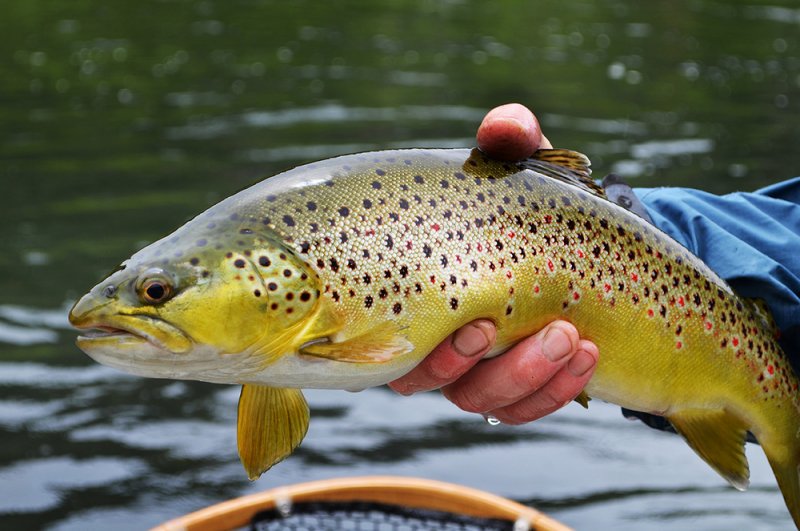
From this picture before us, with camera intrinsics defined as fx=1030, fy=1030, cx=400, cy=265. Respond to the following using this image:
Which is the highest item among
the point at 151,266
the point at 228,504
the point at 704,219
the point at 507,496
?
the point at 151,266

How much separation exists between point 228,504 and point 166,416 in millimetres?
2615

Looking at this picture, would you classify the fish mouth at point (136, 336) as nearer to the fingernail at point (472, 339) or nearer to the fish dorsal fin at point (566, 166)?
the fingernail at point (472, 339)

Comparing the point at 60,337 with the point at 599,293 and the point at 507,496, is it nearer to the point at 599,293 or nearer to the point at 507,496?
the point at 507,496

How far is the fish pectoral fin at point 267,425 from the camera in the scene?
2.66 meters

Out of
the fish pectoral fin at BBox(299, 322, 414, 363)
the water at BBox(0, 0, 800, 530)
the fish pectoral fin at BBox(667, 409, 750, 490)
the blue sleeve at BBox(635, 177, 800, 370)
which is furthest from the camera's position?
the water at BBox(0, 0, 800, 530)

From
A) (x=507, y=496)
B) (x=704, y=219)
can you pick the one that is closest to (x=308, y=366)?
(x=704, y=219)

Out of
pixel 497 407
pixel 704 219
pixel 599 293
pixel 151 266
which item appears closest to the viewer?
pixel 151 266

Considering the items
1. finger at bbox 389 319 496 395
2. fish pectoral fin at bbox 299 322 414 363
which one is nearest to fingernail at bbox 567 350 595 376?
finger at bbox 389 319 496 395

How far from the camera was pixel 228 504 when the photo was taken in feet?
13.8

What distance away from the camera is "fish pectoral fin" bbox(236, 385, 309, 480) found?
266 centimetres

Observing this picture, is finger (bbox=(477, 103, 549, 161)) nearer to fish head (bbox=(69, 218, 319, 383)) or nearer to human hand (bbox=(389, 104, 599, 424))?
human hand (bbox=(389, 104, 599, 424))

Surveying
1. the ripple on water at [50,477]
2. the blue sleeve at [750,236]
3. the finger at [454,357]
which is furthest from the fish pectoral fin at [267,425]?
the ripple on water at [50,477]

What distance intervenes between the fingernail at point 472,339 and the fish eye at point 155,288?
78cm

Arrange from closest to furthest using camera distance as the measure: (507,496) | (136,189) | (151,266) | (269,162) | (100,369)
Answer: (151,266) → (507,496) → (100,369) → (136,189) → (269,162)
